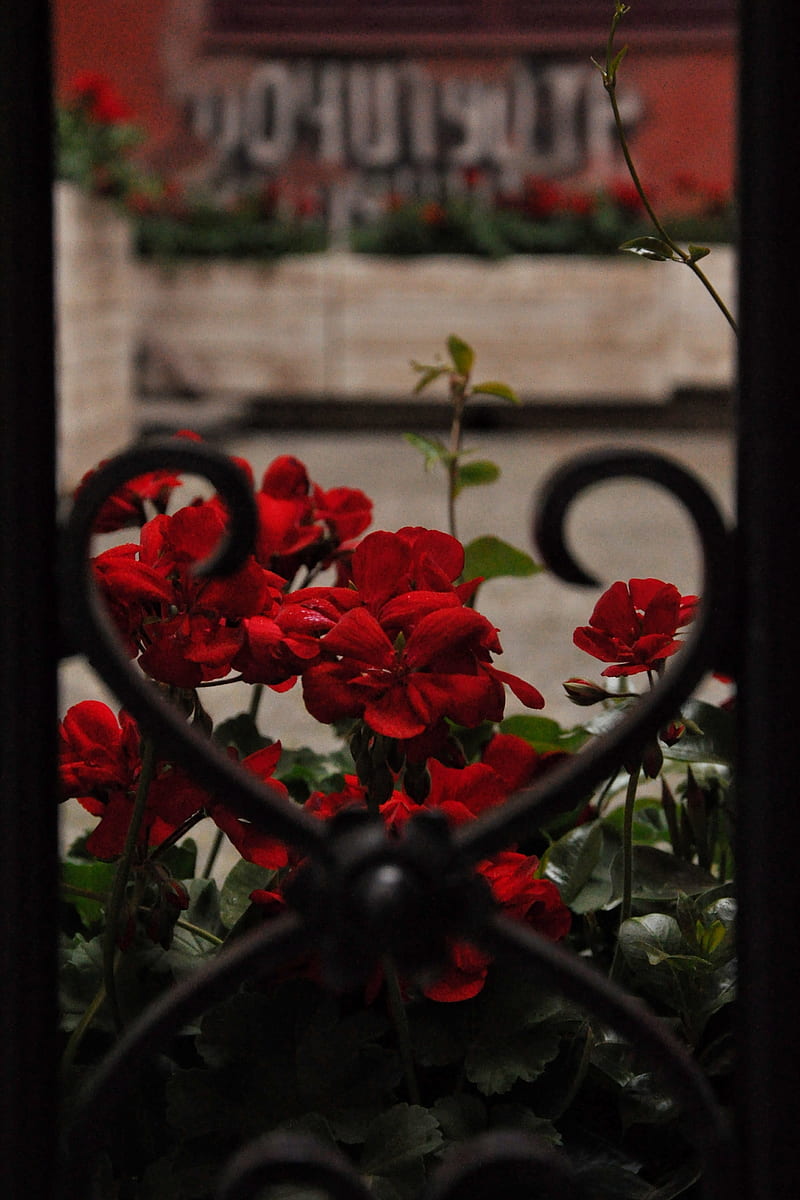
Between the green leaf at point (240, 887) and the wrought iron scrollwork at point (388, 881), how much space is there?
171 mm

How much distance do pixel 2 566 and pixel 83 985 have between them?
215 mm

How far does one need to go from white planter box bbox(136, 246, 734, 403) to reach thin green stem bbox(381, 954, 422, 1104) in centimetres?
455

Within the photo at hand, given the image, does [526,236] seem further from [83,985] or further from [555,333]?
[83,985]

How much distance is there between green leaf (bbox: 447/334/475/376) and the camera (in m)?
0.59

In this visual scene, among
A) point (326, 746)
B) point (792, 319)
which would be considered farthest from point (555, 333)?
point (792, 319)

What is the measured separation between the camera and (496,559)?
22.8 inches

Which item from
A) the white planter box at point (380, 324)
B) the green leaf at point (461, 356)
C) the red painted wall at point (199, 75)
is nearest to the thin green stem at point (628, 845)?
the green leaf at point (461, 356)

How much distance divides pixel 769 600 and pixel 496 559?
11.5 inches

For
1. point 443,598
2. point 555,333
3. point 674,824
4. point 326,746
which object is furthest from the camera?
point 555,333

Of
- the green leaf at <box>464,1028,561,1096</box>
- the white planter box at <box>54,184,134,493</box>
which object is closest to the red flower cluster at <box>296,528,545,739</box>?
the green leaf at <box>464,1028,561,1096</box>

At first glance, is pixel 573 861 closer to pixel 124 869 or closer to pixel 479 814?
pixel 479 814

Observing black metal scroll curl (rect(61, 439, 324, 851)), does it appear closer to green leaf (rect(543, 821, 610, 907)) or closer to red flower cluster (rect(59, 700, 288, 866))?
red flower cluster (rect(59, 700, 288, 866))

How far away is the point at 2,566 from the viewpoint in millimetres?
292

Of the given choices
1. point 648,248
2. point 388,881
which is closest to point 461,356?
point 648,248
